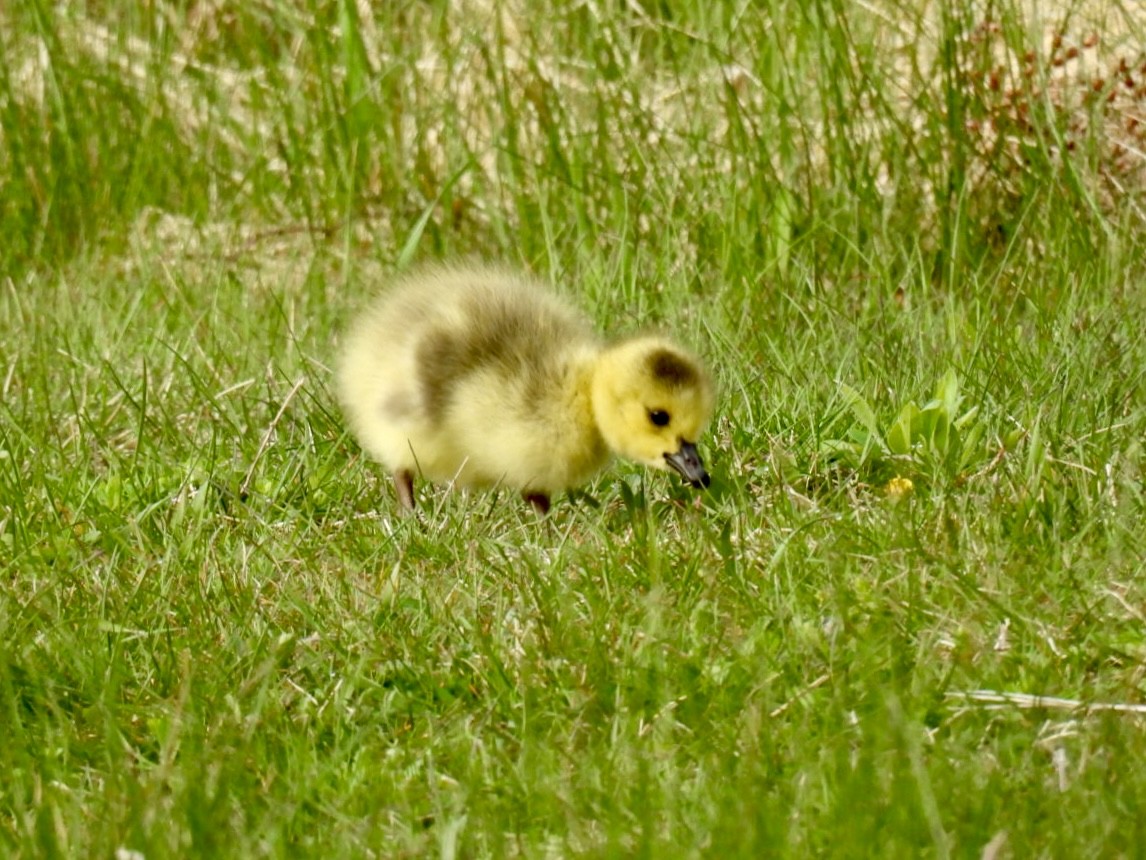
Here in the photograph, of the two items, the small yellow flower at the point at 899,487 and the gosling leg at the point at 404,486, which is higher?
the small yellow flower at the point at 899,487

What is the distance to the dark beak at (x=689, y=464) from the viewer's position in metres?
3.53

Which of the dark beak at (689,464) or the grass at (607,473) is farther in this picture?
the dark beak at (689,464)

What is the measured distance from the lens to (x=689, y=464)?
11.6ft

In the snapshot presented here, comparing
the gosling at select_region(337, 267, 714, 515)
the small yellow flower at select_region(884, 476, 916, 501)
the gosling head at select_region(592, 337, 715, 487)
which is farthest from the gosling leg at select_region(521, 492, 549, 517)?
the small yellow flower at select_region(884, 476, 916, 501)

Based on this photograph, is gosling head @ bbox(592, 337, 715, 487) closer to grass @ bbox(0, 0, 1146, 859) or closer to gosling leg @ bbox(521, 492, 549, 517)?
grass @ bbox(0, 0, 1146, 859)

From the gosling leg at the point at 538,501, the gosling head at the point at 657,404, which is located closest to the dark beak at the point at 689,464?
the gosling head at the point at 657,404

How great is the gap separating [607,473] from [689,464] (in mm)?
523

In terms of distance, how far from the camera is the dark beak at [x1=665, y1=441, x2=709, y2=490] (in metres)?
3.53

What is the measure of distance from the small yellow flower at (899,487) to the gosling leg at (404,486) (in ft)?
3.14

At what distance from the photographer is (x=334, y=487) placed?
13.0ft

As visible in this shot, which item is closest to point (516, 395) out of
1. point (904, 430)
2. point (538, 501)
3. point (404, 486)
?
point (538, 501)

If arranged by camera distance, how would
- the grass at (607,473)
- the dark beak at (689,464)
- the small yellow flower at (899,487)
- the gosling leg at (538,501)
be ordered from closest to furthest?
the grass at (607,473) → the small yellow flower at (899,487) → the dark beak at (689,464) → the gosling leg at (538,501)

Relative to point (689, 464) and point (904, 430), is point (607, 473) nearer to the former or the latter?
point (689, 464)

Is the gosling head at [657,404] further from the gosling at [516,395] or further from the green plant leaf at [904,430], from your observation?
the green plant leaf at [904,430]
